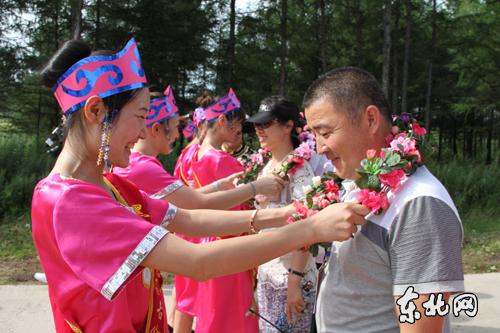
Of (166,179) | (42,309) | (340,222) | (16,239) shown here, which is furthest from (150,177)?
(16,239)

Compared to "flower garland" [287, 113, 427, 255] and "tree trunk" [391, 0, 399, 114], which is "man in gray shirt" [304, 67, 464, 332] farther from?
"tree trunk" [391, 0, 399, 114]

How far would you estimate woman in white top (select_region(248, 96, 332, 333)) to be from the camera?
135 inches

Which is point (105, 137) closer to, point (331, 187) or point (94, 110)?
point (94, 110)

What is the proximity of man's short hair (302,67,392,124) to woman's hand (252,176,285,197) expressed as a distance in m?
1.48

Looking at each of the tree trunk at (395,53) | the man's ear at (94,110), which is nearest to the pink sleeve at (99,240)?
the man's ear at (94,110)

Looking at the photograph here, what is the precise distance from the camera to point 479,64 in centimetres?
2427

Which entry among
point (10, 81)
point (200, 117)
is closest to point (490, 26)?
point (10, 81)

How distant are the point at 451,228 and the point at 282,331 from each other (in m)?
2.10

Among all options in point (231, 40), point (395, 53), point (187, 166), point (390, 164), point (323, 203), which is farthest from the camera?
point (395, 53)

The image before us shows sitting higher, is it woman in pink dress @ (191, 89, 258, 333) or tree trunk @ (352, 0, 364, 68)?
tree trunk @ (352, 0, 364, 68)

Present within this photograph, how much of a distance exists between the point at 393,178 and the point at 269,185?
1.80 meters

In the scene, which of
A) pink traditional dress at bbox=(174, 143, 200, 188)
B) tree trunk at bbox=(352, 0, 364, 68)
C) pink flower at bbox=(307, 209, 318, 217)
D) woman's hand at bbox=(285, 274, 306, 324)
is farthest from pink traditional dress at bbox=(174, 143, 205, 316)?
tree trunk at bbox=(352, 0, 364, 68)

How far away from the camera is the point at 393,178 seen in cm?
195

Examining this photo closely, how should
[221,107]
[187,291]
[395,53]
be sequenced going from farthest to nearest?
[395,53]
[221,107]
[187,291]
